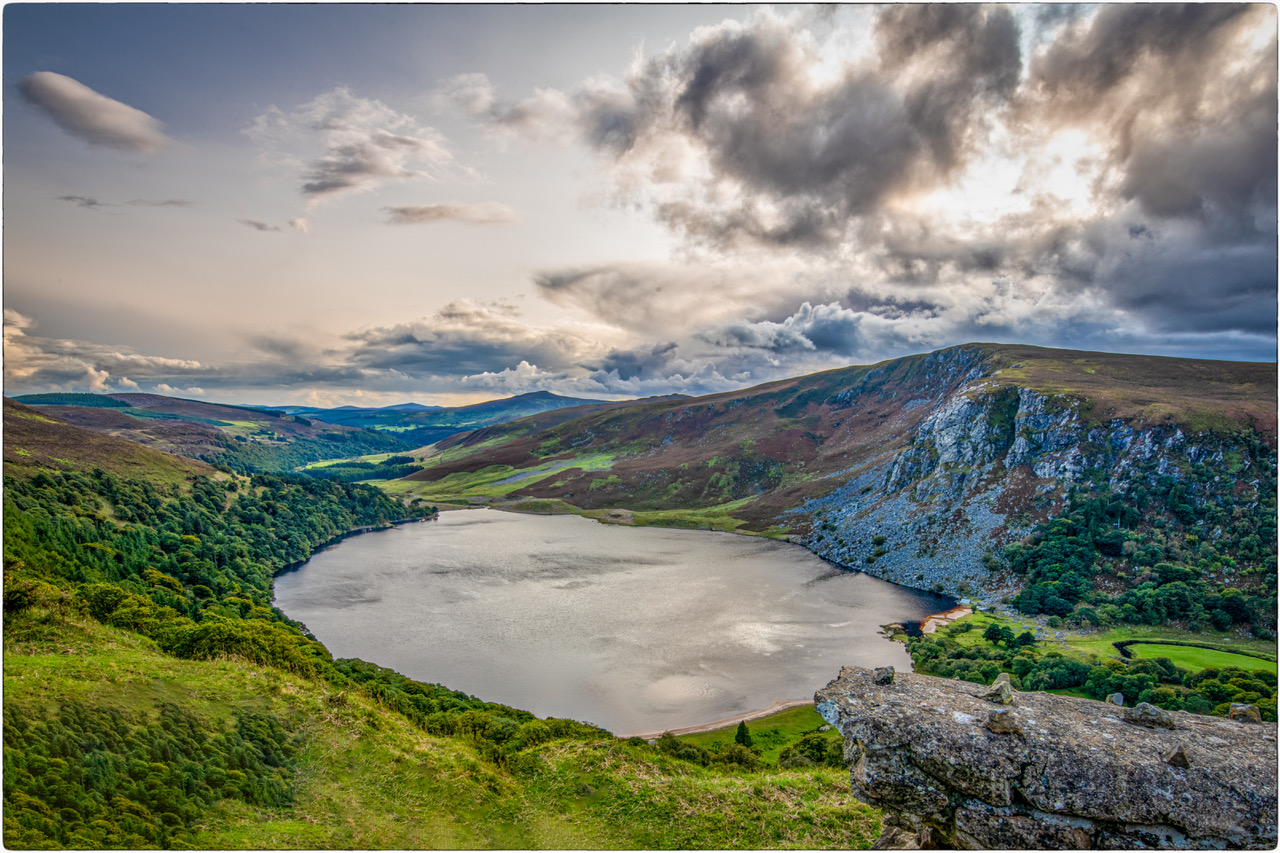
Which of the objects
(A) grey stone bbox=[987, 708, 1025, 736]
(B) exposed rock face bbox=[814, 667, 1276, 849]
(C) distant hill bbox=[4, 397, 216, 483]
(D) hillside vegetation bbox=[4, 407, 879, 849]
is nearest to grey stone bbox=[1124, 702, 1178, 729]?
(B) exposed rock face bbox=[814, 667, 1276, 849]

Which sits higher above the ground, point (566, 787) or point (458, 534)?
point (566, 787)

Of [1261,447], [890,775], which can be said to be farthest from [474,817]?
[1261,447]

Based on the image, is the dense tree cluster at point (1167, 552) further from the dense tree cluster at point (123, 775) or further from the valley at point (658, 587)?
the dense tree cluster at point (123, 775)

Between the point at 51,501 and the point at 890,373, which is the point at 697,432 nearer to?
the point at 890,373

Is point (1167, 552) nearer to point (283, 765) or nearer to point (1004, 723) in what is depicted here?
point (1004, 723)

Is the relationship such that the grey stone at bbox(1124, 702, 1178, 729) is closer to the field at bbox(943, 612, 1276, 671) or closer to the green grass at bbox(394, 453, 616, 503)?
the field at bbox(943, 612, 1276, 671)

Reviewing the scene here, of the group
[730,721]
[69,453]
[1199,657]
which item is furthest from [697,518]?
[69,453]
